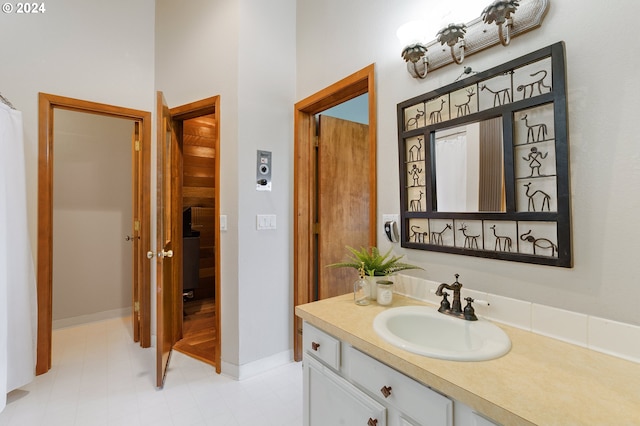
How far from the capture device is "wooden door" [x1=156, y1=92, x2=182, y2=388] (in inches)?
78.7

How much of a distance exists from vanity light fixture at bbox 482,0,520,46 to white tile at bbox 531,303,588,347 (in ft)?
3.29

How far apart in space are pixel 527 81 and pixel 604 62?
0.20m

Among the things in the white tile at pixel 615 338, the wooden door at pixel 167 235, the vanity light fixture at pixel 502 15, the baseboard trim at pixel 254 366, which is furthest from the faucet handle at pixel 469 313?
the wooden door at pixel 167 235

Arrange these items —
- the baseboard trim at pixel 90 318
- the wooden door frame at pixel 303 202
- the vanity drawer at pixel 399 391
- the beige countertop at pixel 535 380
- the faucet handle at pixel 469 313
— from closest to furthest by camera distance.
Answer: the beige countertop at pixel 535 380, the vanity drawer at pixel 399 391, the faucet handle at pixel 469 313, the wooden door frame at pixel 303 202, the baseboard trim at pixel 90 318

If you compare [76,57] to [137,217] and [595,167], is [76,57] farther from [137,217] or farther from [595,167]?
[595,167]

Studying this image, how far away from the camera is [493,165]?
3.74ft

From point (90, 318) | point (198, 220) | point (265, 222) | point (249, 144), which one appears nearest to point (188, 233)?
point (198, 220)

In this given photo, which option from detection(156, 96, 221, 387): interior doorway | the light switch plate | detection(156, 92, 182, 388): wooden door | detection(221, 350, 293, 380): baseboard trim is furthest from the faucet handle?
detection(156, 92, 182, 388): wooden door

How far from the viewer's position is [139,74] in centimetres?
265

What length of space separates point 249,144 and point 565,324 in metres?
2.01

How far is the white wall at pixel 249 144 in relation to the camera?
6.89 ft

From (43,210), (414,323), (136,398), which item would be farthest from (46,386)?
(414,323)

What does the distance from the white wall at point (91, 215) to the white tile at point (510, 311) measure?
3696 mm

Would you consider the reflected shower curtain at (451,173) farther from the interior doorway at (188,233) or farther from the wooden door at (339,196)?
the interior doorway at (188,233)
